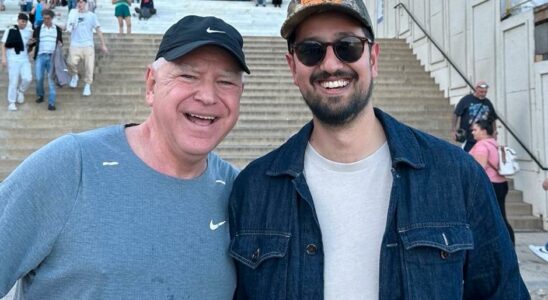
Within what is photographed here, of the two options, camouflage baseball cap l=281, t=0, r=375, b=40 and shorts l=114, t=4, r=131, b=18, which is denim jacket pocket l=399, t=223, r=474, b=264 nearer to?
camouflage baseball cap l=281, t=0, r=375, b=40

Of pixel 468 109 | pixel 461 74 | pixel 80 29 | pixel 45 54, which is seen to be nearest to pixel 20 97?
pixel 45 54

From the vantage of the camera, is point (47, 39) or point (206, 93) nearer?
point (206, 93)

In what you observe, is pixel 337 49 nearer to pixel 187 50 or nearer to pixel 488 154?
pixel 187 50

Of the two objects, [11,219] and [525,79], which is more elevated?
[525,79]

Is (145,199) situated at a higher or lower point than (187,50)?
lower

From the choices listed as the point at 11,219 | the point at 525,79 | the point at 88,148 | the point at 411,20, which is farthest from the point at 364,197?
the point at 411,20

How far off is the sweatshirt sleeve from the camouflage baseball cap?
1.06 m

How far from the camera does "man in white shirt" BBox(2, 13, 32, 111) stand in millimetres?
9641

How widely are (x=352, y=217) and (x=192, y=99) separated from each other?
773 millimetres

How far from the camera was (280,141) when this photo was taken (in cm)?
915

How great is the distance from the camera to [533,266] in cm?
554

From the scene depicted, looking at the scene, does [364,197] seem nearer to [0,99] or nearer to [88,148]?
[88,148]

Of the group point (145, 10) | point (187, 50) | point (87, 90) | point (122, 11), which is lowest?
point (187, 50)

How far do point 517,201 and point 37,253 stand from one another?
8187mm
